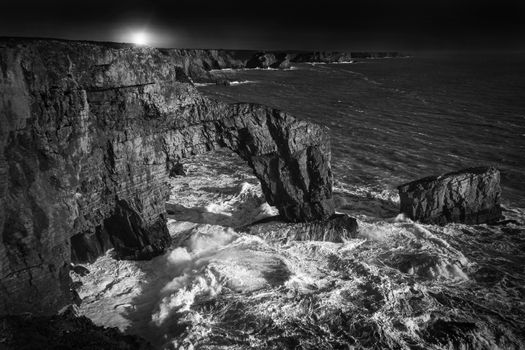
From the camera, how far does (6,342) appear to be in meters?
14.3

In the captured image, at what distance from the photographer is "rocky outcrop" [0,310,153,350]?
46.9 feet

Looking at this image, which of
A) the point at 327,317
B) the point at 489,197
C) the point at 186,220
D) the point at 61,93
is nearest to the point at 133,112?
the point at 61,93

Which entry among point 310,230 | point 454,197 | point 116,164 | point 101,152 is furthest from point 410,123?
point 101,152

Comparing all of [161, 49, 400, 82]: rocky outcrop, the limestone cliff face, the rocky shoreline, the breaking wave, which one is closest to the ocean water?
the breaking wave

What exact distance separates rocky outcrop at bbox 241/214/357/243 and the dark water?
36.1 feet

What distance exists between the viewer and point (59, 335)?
15008 mm

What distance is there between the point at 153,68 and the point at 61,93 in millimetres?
5169

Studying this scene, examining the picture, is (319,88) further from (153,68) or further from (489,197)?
(153,68)

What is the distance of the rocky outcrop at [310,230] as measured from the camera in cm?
2544

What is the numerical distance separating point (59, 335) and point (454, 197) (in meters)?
26.5

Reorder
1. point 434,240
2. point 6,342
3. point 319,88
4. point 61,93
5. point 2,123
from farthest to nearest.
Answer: point 319,88, point 434,240, point 61,93, point 2,123, point 6,342

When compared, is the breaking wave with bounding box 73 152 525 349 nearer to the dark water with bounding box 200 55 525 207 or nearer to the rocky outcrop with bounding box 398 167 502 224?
the rocky outcrop with bounding box 398 167 502 224

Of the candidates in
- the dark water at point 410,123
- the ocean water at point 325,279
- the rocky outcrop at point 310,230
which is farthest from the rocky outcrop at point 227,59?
the rocky outcrop at point 310,230

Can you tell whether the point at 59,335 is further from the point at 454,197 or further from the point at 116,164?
the point at 454,197
